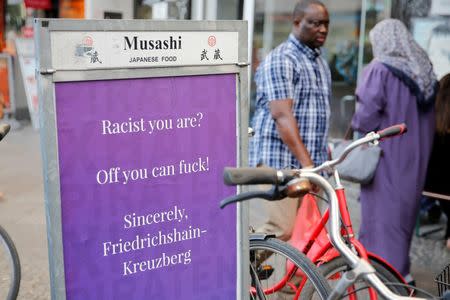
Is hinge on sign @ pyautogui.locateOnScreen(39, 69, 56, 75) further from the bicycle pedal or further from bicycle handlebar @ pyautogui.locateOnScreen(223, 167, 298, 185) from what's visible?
the bicycle pedal

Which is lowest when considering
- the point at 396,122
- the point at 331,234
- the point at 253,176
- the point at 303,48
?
the point at 396,122

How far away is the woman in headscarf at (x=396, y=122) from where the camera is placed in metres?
4.22

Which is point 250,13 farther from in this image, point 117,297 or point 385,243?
point 117,297

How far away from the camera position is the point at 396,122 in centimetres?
425

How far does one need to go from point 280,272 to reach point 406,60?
166 cm

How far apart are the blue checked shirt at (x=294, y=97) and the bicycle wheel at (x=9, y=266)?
144 centimetres

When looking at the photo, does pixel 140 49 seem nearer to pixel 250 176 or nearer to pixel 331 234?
pixel 250 176

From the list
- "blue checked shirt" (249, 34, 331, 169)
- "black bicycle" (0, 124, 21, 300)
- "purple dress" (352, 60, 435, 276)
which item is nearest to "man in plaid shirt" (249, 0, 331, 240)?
"blue checked shirt" (249, 34, 331, 169)

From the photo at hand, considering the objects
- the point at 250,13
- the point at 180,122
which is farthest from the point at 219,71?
the point at 250,13

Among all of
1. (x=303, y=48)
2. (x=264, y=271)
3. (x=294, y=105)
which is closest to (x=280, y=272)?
(x=264, y=271)

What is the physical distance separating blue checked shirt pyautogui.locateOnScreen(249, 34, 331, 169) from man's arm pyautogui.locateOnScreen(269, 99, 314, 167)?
44 mm

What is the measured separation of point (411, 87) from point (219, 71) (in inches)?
71.8

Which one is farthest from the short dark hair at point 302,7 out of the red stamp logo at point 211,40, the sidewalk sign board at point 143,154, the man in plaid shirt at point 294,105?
the red stamp logo at point 211,40

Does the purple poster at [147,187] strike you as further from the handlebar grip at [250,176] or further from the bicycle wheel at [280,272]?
the handlebar grip at [250,176]
